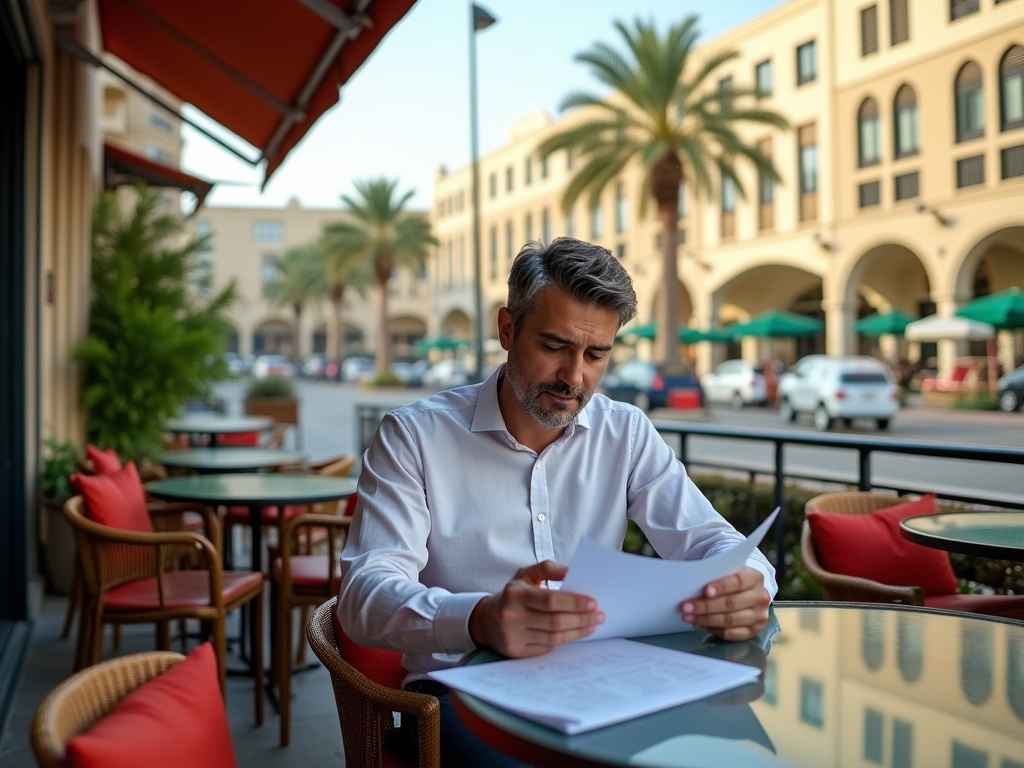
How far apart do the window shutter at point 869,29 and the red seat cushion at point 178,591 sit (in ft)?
79.1

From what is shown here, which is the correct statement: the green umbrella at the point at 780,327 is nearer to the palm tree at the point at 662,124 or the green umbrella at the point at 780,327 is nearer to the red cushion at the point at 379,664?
the palm tree at the point at 662,124

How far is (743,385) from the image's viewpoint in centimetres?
2606

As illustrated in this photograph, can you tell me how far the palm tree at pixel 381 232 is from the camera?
3928 cm

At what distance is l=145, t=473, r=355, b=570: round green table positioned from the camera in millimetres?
4277

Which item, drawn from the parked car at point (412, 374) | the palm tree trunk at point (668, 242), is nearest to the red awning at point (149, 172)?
the palm tree trunk at point (668, 242)

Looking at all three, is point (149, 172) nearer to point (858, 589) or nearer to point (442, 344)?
point (858, 589)

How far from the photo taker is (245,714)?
13.4 ft

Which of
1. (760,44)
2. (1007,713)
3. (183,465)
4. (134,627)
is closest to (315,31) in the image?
(183,465)

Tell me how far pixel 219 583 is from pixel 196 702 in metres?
2.21

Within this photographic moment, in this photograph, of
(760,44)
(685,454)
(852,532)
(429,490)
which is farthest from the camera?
(760,44)

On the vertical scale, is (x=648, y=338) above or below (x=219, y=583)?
above

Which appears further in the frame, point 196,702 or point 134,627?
point 134,627

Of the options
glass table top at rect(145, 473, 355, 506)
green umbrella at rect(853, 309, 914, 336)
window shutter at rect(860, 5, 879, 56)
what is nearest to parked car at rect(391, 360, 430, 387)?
green umbrella at rect(853, 309, 914, 336)

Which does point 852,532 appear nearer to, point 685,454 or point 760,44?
point 685,454
